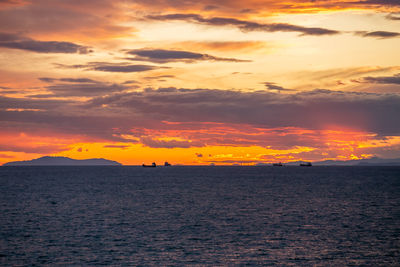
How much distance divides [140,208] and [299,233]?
46.8 meters

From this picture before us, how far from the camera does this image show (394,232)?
67312mm

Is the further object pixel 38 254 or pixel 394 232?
pixel 394 232

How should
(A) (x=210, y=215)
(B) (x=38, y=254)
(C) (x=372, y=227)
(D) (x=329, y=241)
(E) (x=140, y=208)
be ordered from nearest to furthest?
(B) (x=38, y=254) < (D) (x=329, y=241) < (C) (x=372, y=227) < (A) (x=210, y=215) < (E) (x=140, y=208)

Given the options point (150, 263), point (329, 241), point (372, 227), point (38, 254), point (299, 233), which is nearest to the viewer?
point (150, 263)

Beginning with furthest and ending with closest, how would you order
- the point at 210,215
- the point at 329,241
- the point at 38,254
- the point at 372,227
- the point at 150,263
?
1. the point at 210,215
2. the point at 372,227
3. the point at 329,241
4. the point at 38,254
5. the point at 150,263

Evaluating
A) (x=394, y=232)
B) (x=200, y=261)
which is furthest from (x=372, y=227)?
(x=200, y=261)

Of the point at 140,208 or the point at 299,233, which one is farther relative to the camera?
the point at 140,208

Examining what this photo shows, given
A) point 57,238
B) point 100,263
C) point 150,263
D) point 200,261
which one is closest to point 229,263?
point 200,261

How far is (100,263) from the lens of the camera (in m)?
49.2

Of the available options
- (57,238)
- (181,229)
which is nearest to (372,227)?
(181,229)

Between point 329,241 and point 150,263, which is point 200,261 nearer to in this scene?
point 150,263

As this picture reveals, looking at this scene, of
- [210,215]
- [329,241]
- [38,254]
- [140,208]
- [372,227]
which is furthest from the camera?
[140,208]

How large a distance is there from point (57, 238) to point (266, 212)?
44.2 m

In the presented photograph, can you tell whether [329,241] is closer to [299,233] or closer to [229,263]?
[299,233]
